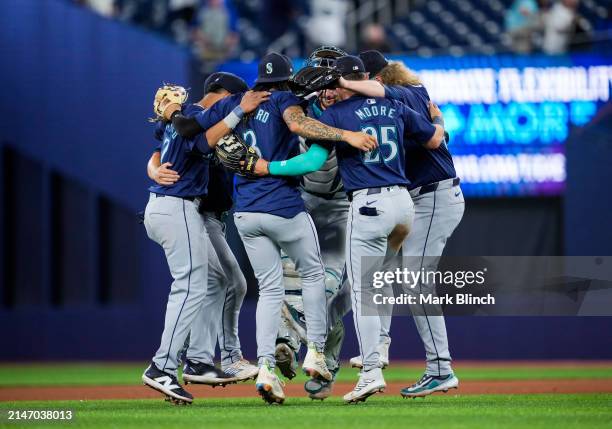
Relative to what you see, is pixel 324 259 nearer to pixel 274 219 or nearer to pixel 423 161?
pixel 423 161

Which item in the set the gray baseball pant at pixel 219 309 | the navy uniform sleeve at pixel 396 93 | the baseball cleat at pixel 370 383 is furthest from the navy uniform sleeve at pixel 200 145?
the baseball cleat at pixel 370 383

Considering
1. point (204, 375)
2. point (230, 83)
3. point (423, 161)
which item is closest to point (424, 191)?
point (423, 161)

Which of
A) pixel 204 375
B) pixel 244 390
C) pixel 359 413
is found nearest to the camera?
pixel 359 413

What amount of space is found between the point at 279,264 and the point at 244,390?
7.49 feet

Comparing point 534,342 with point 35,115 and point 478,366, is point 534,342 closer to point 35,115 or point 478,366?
point 478,366

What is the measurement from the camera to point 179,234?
7035mm

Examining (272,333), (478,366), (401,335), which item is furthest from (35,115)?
(272,333)

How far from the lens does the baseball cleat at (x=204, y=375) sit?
297 inches

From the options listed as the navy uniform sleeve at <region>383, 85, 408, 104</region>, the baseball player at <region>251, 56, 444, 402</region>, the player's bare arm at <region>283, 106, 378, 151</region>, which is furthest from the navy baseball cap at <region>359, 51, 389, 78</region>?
the player's bare arm at <region>283, 106, 378, 151</region>

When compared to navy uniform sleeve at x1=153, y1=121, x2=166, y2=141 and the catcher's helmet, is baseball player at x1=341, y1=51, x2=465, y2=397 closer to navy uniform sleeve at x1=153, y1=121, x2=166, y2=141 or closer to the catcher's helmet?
the catcher's helmet

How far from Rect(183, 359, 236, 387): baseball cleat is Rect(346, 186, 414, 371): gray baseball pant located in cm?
126

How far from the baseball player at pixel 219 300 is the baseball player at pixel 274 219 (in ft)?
1.88

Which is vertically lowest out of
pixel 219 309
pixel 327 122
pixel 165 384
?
pixel 165 384

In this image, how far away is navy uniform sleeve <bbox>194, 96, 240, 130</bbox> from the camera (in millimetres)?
6941
